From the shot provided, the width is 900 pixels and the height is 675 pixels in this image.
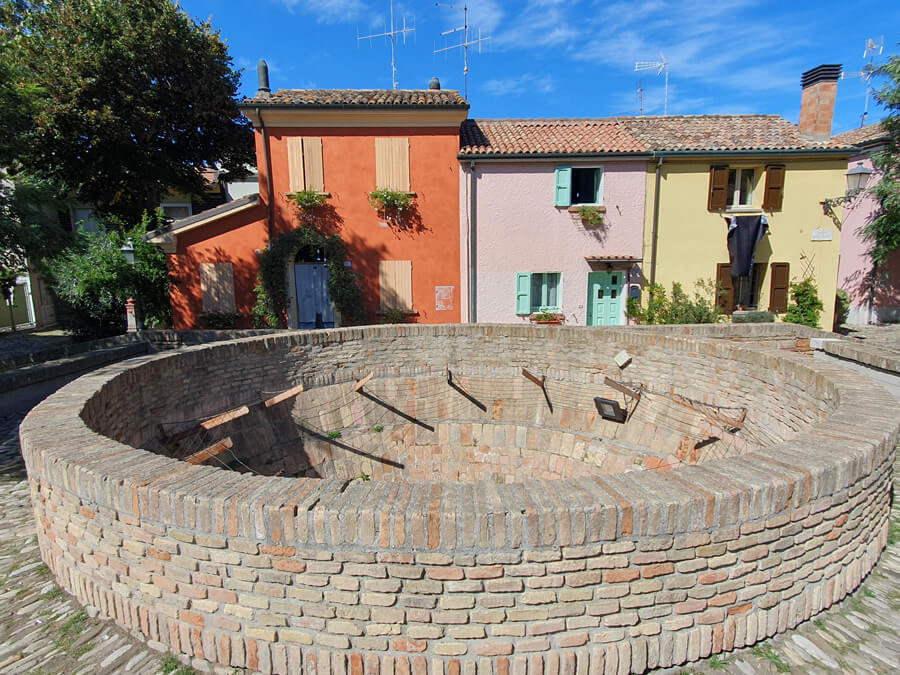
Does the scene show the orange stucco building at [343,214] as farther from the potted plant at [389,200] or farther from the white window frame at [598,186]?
the white window frame at [598,186]

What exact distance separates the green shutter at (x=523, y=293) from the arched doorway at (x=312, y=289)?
Answer: 5.48 meters

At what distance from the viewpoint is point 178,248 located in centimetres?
1309

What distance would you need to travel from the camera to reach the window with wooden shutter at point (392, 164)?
42.4ft

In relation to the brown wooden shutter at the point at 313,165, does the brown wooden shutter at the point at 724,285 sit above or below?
below

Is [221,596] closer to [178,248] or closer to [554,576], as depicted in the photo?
[554,576]

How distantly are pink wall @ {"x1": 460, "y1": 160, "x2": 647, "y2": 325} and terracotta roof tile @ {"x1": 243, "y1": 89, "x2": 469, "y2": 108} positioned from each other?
1906mm

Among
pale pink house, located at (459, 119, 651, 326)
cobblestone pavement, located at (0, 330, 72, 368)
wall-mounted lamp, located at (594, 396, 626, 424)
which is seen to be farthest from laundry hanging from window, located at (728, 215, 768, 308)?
cobblestone pavement, located at (0, 330, 72, 368)

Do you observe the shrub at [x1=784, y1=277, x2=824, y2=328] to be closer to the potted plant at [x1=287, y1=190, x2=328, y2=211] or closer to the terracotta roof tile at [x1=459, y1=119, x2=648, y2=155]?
the terracotta roof tile at [x1=459, y1=119, x2=648, y2=155]

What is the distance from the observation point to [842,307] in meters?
18.6

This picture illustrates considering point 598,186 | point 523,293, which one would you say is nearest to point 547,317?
point 523,293

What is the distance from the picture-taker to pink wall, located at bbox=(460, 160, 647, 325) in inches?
522

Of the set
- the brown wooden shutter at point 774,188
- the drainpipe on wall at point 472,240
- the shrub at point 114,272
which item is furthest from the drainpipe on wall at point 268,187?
the brown wooden shutter at point 774,188

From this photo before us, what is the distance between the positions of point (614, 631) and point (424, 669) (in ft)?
3.33

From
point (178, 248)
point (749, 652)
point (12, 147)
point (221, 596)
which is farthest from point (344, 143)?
point (749, 652)
